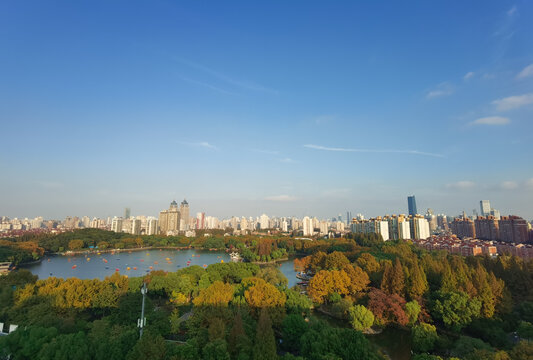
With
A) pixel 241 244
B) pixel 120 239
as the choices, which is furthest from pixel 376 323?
pixel 120 239

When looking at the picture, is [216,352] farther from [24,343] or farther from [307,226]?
[307,226]

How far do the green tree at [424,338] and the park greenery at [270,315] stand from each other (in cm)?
3

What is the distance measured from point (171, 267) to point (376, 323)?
67.6 ft

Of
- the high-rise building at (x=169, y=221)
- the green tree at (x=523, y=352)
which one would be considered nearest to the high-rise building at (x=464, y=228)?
the green tree at (x=523, y=352)

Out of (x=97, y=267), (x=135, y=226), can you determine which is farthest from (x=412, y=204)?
(x=97, y=267)

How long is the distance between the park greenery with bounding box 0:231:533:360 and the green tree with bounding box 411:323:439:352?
0.03 m

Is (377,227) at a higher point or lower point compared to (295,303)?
higher

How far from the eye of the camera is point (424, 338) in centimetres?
813

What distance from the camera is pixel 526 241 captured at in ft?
90.6

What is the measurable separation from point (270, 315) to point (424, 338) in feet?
14.7

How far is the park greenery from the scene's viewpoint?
20.5ft

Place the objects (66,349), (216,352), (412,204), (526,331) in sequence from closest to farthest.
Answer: (216,352) < (66,349) < (526,331) < (412,204)

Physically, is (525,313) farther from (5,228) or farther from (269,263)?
(5,228)

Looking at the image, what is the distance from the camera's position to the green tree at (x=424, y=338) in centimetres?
806
